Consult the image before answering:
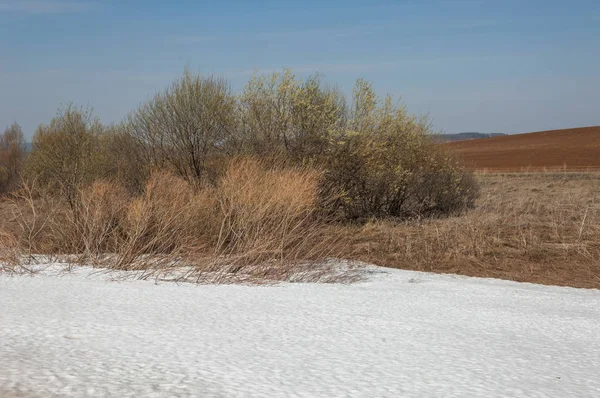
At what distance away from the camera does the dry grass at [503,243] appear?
13109 millimetres

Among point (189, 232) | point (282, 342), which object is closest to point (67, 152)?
point (189, 232)

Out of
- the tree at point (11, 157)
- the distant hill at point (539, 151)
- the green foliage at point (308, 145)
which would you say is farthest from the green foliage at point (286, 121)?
the tree at point (11, 157)

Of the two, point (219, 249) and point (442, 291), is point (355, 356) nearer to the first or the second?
point (442, 291)

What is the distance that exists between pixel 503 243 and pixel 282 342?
35.5 ft

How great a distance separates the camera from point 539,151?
66000 mm

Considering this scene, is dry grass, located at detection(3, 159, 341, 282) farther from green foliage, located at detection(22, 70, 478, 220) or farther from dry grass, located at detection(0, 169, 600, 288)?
green foliage, located at detection(22, 70, 478, 220)

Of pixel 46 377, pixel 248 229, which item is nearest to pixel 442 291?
pixel 248 229

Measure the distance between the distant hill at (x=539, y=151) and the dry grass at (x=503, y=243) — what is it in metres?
6.19

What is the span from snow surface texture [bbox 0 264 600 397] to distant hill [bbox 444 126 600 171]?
1782 centimetres

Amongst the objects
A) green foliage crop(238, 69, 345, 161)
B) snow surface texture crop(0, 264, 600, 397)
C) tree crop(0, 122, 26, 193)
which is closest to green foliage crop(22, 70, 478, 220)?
green foliage crop(238, 69, 345, 161)

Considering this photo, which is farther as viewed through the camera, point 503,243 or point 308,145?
point 308,145

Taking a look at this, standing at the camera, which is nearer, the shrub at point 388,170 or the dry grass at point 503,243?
the dry grass at point 503,243

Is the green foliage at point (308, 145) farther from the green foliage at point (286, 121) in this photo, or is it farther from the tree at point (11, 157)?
the tree at point (11, 157)

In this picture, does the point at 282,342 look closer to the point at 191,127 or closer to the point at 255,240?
the point at 255,240
